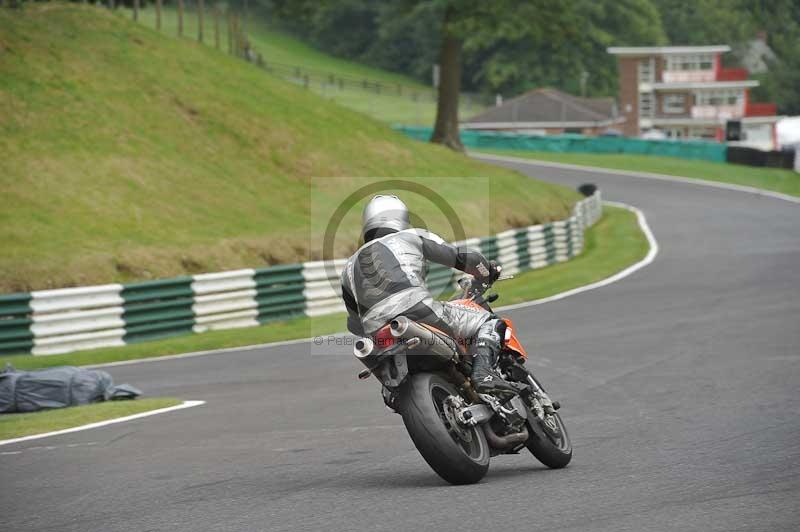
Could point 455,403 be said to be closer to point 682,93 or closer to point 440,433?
point 440,433

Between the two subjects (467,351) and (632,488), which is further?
(467,351)

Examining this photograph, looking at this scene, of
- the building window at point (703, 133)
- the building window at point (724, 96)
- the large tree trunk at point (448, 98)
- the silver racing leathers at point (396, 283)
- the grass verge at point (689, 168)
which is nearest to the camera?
the silver racing leathers at point (396, 283)

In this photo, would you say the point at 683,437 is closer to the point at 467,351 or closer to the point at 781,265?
the point at 467,351

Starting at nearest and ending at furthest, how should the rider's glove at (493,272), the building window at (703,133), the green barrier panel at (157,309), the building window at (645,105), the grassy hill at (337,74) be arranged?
1. the rider's glove at (493,272)
2. the green barrier panel at (157,309)
3. the grassy hill at (337,74)
4. the building window at (703,133)
5. the building window at (645,105)

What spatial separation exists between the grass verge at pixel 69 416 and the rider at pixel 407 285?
13.5 ft

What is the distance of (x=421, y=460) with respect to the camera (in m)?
8.24

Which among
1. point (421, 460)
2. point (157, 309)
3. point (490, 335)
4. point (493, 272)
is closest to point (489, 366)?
point (490, 335)

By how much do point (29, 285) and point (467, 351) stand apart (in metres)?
14.0

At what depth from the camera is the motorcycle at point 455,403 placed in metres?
7.00

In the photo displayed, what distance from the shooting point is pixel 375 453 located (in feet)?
28.2

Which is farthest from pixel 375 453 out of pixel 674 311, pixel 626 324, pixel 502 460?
pixel 674 311

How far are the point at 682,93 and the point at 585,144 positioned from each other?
41031 millimetres

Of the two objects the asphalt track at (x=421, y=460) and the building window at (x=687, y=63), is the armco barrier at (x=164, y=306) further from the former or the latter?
the building window at (x=687, y=63)

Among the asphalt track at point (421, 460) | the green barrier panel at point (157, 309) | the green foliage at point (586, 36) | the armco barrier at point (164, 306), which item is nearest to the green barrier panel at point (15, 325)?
the armco barrier at point (164, 306)
